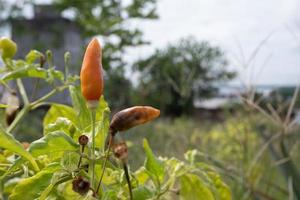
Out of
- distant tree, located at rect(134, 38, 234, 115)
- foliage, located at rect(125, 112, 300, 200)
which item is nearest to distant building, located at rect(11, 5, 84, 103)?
distant tree, located at rect(134, 38, 234, 115)

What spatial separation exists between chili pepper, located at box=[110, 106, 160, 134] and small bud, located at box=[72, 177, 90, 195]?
0.03 m

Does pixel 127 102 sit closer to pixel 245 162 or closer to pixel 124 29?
pixel 124 29

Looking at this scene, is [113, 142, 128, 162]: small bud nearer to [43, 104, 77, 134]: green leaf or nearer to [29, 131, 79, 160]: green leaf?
[29, 131, 79, 160]: green leaf

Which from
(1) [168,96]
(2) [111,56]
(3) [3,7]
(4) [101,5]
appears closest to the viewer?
(2) [111,56]

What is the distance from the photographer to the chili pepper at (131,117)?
0.79 feet

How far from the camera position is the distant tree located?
4.90 ft

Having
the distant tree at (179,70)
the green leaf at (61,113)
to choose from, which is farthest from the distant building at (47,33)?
the green leaf at (61,113)

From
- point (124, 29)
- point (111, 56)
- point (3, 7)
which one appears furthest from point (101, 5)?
point (3, 7)

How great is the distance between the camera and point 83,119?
11.8 inches

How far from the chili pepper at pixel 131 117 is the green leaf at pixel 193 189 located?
5.2 inches

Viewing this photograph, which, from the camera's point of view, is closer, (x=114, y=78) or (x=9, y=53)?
(x=9, y=53)

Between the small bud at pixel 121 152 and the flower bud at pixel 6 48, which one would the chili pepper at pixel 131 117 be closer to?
the small bud at pixel 121 152

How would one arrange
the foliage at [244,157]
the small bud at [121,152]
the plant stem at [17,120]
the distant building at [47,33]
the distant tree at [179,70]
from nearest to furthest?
the small bud at [121,152]
the plant stem at [17,120]
the foliage at [244,157]
the distant tree at [179,70]
the distant building at [47,33]

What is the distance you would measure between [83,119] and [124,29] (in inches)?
92.1
